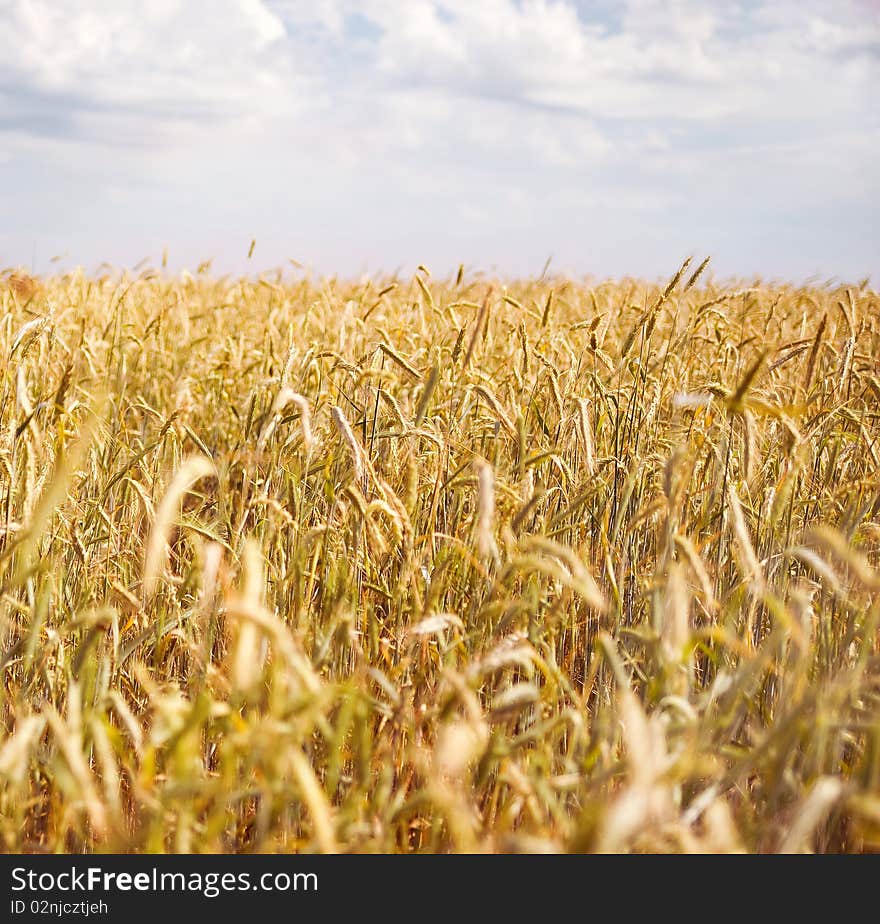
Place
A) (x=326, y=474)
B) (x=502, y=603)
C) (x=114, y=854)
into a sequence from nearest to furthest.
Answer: (x=114, y=854) < (x=502, y=603) < (x=326, y=474)

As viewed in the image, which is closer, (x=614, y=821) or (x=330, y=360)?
(x=614, y=821)

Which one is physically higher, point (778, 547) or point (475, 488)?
point (475, 488)

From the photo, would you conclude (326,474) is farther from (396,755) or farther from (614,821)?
(614,821)

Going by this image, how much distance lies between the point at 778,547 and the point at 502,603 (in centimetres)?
120

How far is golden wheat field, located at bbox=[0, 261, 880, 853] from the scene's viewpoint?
3.01 feet

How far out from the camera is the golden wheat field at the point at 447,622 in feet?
3.01

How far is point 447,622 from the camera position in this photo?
1.25 metres

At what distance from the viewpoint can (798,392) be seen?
8.48ft

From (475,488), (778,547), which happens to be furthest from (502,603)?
(778,547)

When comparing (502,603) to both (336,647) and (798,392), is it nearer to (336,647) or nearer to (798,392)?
(336,647)

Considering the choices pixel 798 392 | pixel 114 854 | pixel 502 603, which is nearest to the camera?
pixel 114 854

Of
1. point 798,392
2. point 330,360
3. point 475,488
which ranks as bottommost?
point 475,488
